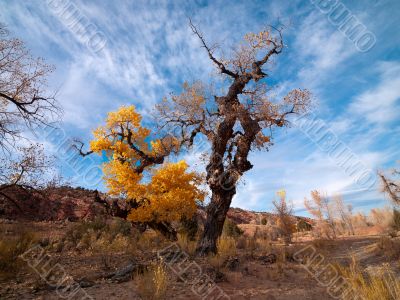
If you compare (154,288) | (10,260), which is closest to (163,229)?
(10,260)

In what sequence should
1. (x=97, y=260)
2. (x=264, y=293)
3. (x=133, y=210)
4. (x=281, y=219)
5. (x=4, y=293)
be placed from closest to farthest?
1. (x=4, y=293)
2. (x=264, y=293)
3. (x=97, y=260)
4. (x=133, y=210)
5. (x=281, y=219)

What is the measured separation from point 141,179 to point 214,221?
23.4 feet

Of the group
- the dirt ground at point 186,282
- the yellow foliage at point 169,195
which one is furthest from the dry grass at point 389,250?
the yellow foliage at point 169,195

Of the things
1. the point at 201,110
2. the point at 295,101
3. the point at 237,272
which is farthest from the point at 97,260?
the point at 295,101

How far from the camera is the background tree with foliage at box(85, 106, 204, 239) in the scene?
1603 cm

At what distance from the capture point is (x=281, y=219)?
22.1 meters

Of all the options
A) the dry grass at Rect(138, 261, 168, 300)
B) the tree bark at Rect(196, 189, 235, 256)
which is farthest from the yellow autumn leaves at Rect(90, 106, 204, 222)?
the dry grass at Rect(138, 261, 168, 300)

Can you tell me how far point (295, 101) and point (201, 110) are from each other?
4.09 meters

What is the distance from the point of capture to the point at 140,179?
1684 centimetres

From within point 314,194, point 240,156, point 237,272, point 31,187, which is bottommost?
point 237,272

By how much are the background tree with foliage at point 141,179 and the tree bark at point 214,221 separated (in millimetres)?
4888

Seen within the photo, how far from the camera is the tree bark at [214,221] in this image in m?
10.7

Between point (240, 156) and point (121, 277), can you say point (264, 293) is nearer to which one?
point (121, 277)

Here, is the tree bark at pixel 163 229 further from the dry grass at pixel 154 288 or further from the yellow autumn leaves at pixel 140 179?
the dry grass at pixel 154 288
